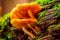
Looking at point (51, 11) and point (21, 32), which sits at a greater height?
point (51, 11)

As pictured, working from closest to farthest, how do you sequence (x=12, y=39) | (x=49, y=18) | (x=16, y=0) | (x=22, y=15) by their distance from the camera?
(x=49, y=18) → (x=22, y=15) → (x=12, y=39) → (x=16, y=0)

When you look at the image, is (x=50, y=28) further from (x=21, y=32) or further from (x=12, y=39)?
(x=12, y=39)

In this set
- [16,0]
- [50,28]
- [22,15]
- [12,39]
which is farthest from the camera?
[16,0]

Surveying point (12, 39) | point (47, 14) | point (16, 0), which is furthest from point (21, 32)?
point (16, 0)

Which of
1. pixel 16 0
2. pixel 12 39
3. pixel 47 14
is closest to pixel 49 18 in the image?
pixel 47 14

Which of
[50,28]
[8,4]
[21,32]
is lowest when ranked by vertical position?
[8,4]

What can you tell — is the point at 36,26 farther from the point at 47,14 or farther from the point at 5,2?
the point at 5,2

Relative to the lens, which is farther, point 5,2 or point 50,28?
point 5,2
